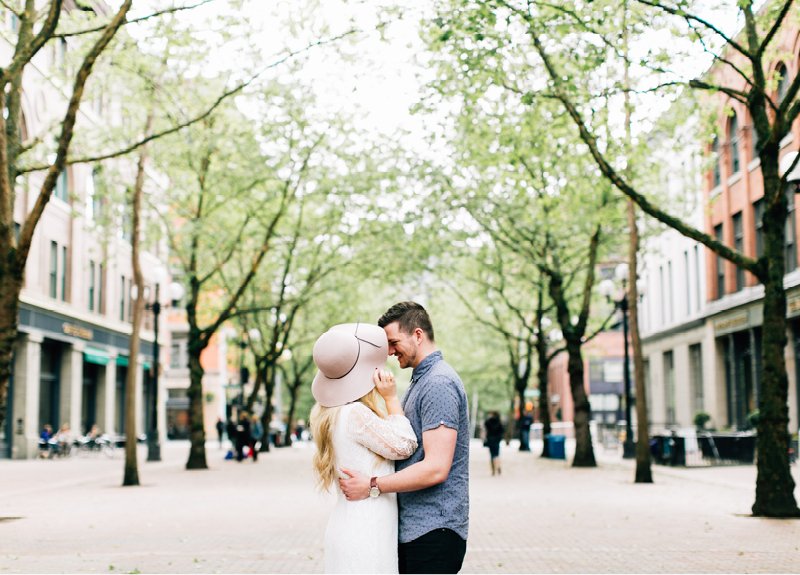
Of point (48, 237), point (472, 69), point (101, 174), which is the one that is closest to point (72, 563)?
point (472, 69)

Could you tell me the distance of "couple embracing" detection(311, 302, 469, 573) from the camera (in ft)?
12.2

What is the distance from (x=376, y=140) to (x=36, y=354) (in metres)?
15.8

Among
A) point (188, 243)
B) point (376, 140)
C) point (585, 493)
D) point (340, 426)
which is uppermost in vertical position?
point (376, 140)

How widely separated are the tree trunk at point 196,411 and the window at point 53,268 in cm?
1083

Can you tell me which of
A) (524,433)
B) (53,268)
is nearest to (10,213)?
(53,268)

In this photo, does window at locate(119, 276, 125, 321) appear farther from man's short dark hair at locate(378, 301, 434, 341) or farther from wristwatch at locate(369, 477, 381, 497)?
wristwatch at locate(369, 477, 381, 497)

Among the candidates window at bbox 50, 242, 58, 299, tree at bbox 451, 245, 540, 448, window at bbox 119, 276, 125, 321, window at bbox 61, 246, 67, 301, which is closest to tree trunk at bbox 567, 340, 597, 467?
tree at bbox 451, 245, 540, 448

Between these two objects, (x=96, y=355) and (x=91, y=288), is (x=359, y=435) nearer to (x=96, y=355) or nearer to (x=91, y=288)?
(x=96, y=355)

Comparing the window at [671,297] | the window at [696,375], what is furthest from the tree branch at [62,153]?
the window at [671,297]

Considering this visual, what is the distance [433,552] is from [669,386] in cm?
4346

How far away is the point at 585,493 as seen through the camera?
1747 centimetres

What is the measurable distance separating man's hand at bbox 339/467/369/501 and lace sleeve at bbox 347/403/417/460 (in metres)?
0.12

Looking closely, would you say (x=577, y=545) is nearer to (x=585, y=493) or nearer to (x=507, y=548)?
(x=507, y=548)

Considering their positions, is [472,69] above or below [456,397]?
above
